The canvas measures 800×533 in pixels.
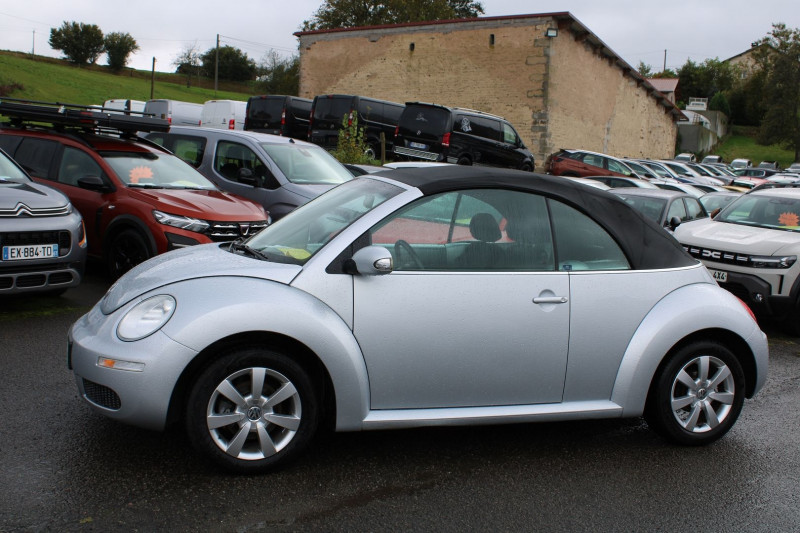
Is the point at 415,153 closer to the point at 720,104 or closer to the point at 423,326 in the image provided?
the point at 423,326

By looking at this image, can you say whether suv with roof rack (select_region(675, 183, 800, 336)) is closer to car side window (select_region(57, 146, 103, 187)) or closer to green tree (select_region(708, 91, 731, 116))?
car side window (select_region(57, 146, 103, 187))

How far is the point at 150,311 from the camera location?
3715 millimetres

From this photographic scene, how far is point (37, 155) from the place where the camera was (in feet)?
29.9

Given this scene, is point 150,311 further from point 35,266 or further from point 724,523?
point 35,266

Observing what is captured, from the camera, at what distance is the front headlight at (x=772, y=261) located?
8.20 m

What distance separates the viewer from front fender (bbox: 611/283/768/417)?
167 inches

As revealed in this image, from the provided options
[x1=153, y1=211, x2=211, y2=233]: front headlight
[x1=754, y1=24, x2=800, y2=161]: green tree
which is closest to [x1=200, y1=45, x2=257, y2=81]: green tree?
[x1=754, y1=24, x2=800, y2=161]: green tree

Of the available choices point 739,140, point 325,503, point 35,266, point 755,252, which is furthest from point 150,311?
point 739,140

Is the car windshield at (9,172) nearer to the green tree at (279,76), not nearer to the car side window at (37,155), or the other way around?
the car side window at (37,155)

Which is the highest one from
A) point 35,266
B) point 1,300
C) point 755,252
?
point 755,252

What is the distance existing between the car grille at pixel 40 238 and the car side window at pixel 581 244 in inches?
187

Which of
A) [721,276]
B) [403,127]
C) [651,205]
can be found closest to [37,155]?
[721,276]

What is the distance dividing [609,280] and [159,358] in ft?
8.05

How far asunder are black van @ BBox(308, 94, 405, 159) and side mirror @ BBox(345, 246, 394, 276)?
63.6ft
